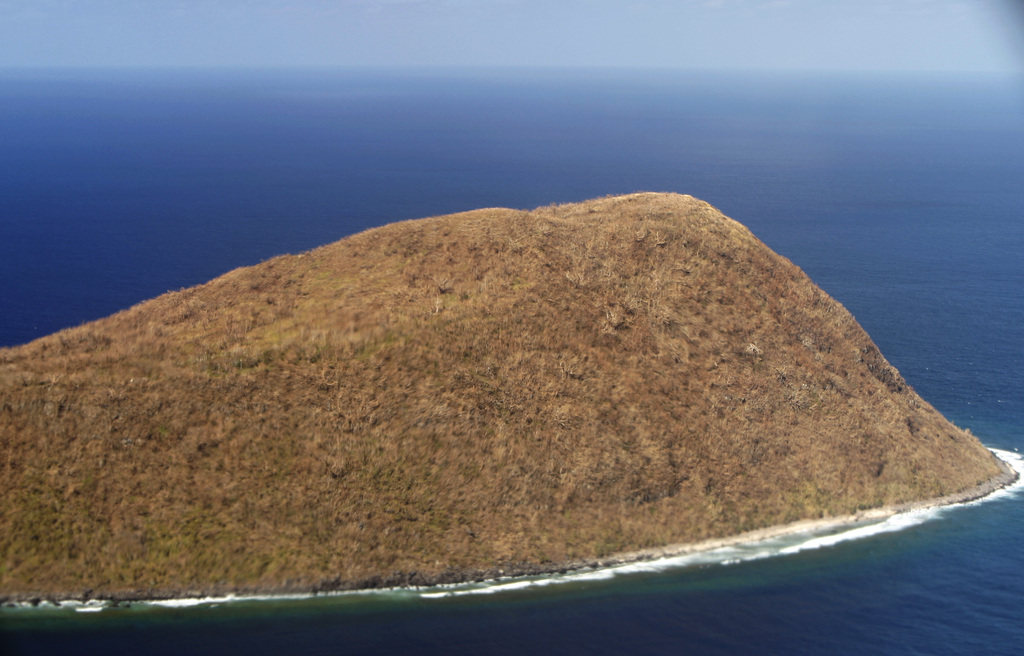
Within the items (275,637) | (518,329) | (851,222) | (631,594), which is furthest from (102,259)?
(851,222)

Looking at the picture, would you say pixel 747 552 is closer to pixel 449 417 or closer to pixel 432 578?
pixel 432 578

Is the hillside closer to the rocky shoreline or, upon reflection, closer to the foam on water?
the rocky shoreline

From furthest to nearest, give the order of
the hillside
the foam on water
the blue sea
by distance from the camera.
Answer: the foam on water < the hillside < the blue sea

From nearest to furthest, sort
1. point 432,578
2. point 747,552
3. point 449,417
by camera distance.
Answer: point 432,578 → point 747,552 → point 449,417

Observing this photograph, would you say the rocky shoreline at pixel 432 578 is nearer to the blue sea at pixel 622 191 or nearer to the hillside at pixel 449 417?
the hillside at pixel 449 417

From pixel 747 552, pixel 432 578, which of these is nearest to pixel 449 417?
pixel 432 578

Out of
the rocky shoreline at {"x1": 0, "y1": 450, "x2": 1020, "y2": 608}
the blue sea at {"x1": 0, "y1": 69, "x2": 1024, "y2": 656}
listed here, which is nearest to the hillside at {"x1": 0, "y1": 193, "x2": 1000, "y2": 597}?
the rocky shoreline at {"x1": 0, "y1": 450, "x2": 1020, "y2": 608}
